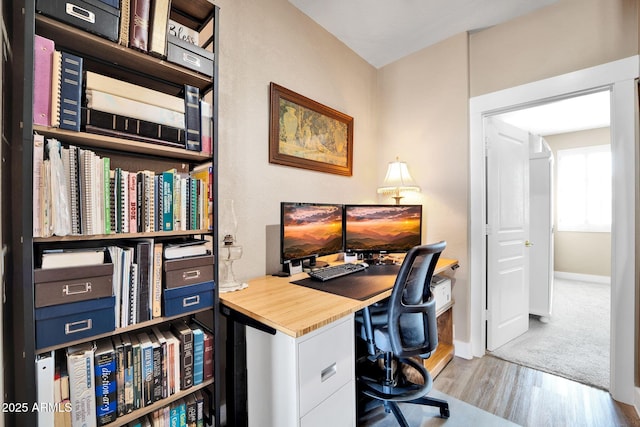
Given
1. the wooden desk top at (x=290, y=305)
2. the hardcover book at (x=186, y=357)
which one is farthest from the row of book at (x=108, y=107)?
the hardcover book at (x=186, y=357)

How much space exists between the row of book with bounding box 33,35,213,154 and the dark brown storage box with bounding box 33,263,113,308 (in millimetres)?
479

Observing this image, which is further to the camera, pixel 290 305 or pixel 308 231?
pixel 308 231

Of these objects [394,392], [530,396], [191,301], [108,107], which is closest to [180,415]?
[191,301]

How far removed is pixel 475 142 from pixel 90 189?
8.28 ft

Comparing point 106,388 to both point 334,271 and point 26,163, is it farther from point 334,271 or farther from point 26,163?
point 334,271

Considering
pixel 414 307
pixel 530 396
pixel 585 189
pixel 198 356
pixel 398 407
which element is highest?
pixel 585 189

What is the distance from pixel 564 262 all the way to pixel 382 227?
4810 mm

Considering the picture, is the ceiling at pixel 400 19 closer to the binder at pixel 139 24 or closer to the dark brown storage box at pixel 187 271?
the binder at pixel 139 24

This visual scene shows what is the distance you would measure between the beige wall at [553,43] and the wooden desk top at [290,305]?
202 centimetres

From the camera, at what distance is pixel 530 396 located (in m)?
1.75

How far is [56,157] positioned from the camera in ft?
2.88

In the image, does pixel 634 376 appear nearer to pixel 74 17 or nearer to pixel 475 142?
pixel 475 142

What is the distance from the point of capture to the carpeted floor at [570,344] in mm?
2013

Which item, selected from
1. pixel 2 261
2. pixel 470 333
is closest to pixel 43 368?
pixel 2 261
